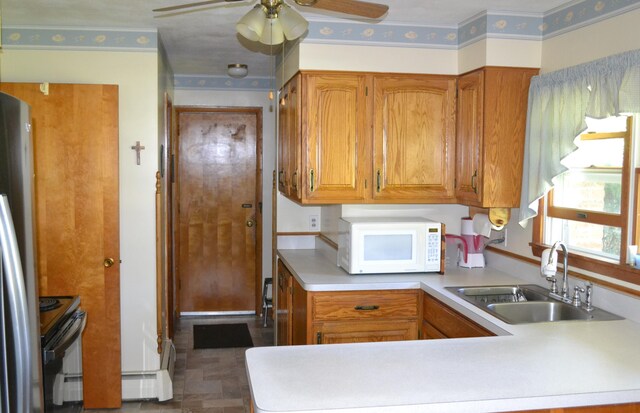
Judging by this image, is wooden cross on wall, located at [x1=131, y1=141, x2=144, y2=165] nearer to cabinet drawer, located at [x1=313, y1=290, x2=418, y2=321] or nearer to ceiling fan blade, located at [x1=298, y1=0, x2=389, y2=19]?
cabinet drawer, located at [x1=313, y1=290, x2=418, y2=321]

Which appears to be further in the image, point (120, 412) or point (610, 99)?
point (120, 412)

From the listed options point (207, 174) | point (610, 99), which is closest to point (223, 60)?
point (207, 174)

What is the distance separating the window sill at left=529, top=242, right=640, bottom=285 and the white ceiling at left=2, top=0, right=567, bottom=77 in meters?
1.30

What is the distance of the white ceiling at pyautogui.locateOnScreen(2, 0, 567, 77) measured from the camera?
3195 millimetres

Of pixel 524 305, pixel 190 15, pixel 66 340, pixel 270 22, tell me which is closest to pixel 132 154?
pixel 190 15

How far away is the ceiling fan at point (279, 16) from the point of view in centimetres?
213

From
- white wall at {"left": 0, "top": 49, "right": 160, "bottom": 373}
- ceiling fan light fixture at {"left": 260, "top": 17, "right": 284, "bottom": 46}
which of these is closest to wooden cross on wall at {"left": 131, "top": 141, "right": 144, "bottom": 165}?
white wall at {"left": 0, "top": 49, "right": 160, "bottom": 373}

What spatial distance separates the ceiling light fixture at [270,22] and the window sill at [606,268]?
1726 mm

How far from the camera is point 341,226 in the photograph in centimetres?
386

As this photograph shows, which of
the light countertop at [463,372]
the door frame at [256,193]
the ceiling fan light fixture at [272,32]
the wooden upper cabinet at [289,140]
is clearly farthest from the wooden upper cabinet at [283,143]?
the light countertop at [463,372]

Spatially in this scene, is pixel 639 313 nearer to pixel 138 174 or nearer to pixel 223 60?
pixel 138 174

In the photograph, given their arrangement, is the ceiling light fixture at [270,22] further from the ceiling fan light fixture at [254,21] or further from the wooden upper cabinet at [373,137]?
the wooden upper cabinet at [373,137]

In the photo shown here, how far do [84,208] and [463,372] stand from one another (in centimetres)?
260

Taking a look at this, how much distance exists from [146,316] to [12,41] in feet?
6.10
